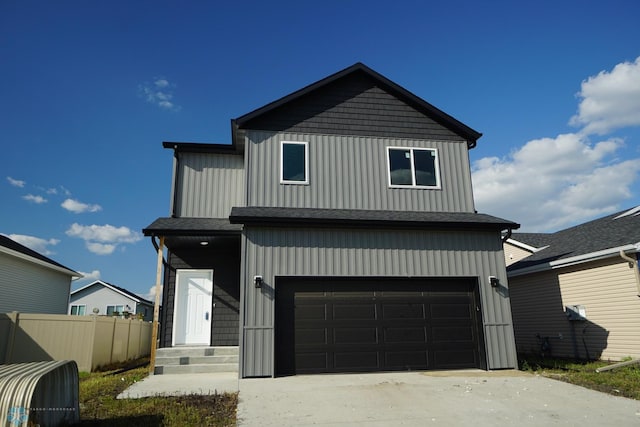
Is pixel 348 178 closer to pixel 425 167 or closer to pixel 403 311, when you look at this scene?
pixel 425 167

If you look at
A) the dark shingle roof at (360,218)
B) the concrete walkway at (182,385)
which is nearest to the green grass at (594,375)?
the dark shingle roof at (360,218)

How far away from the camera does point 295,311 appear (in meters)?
8.90

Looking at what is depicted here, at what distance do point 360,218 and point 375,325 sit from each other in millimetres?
2526

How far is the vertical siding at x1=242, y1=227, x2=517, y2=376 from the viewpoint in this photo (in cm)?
854

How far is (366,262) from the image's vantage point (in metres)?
9.24

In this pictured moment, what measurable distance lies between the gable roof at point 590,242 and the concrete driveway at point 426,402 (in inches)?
184

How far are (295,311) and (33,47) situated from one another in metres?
10.4

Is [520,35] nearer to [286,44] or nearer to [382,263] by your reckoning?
[286,44]

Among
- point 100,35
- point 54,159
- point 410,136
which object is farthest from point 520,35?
point 54,159

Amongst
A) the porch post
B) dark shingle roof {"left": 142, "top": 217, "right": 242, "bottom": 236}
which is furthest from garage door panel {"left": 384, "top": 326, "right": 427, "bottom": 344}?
the porch post

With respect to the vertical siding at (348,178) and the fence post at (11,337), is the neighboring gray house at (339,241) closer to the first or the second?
the vertical siding at (348,178)

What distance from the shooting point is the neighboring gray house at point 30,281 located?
45.9ft

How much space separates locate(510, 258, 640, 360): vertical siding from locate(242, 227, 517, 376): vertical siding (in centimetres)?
344

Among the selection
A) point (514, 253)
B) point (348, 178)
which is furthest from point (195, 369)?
point (514, 253)
